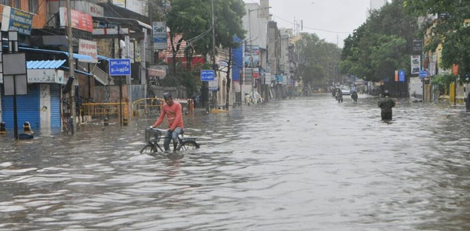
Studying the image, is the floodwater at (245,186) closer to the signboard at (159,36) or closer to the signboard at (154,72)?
the signboard at (154,72)

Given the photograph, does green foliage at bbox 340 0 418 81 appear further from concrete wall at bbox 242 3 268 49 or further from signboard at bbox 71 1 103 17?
signboard at bbox 71 1 103 17

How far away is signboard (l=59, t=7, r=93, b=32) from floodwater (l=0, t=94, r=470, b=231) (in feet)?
51.7

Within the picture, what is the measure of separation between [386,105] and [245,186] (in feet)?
74.3

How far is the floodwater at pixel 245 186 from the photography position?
8984 mm

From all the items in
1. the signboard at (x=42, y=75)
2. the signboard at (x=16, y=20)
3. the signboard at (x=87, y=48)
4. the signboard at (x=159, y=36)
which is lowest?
the signboard at (x=42, y=75)

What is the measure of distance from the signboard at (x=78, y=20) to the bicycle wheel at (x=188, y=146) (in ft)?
61.9

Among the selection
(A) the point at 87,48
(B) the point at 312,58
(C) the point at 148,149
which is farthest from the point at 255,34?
(C) the point at 148,149

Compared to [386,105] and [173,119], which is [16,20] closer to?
[173,119]

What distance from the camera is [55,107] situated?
3484 centimetres

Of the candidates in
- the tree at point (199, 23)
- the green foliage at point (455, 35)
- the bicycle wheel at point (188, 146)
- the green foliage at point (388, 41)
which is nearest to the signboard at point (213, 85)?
the tree at point (199, 23)

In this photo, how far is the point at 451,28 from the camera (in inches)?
1508

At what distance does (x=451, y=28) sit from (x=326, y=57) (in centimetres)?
15394

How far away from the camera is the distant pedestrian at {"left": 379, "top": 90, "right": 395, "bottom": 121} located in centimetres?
3369

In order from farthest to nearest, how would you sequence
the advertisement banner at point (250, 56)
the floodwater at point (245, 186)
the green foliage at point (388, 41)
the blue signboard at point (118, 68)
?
1. the advertisement banner at point (250, 56)
2. the green foliage at point (388, 41)
3. the blue signboard at point (118, 68)
4. the floodwater at point (245, 186)
